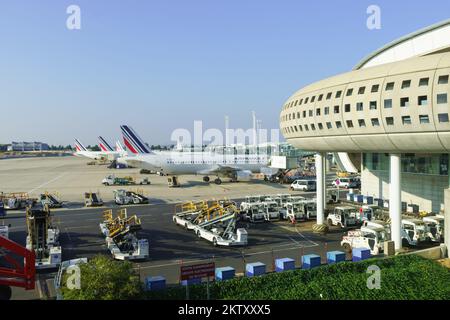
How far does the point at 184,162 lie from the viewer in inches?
2899

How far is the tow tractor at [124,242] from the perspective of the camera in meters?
26.0

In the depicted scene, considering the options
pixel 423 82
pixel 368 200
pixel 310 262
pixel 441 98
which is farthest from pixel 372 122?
pixel 368 200

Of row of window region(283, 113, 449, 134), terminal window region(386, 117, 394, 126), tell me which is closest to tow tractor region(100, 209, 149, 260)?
row of window region(283, 113, 449, 134)

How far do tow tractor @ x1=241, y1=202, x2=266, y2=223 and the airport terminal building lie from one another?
828cm

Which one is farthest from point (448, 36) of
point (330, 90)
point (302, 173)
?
point (302, 173)

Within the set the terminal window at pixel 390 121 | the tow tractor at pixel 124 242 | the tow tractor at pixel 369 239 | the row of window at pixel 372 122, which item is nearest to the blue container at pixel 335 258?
the tow tractor at pixel 369 239

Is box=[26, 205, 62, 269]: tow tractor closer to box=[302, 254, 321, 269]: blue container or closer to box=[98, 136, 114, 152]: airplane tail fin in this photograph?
box=[302, 254, 321, 269]: blue container

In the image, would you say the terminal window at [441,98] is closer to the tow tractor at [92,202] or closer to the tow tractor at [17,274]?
the tow tractor at [17,274]

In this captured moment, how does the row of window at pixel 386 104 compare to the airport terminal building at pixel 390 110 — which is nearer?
the row of window at pixel 386 104

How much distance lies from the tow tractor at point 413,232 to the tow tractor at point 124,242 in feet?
63.2

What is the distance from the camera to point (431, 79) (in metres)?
22.4

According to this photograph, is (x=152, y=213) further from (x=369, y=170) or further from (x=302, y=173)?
(x=302, y=173)

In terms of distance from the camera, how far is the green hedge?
18.2m

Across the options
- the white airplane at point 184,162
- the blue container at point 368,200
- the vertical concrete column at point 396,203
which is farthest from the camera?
the white airplane at point 184,162
